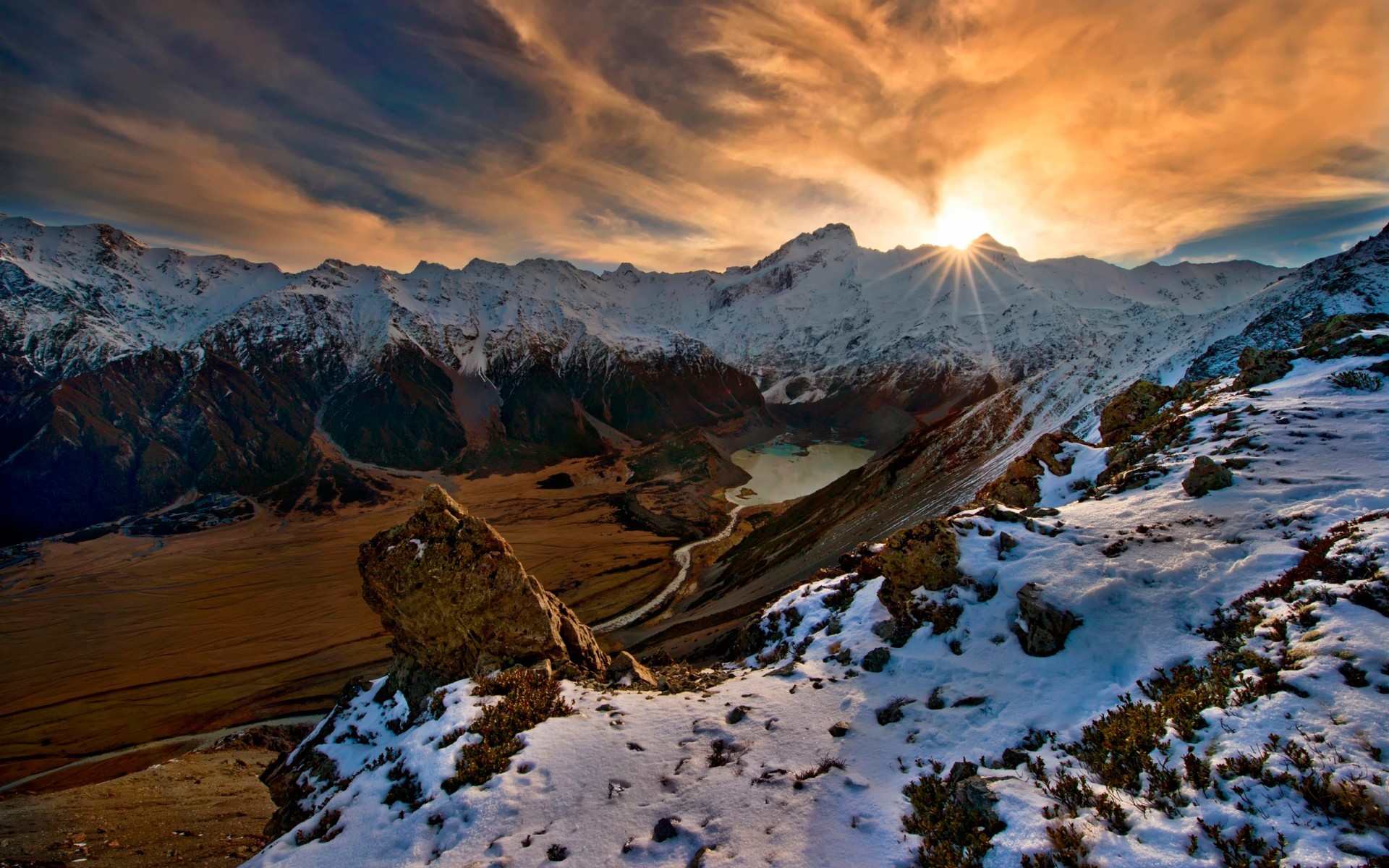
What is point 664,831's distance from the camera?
7352 millimetres

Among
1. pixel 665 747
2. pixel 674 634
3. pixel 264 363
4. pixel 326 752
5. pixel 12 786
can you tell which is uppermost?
pixel 264 363

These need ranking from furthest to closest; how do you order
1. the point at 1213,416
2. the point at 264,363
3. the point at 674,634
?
the point at 264,363, the point at 674,634, the point at 1213,416

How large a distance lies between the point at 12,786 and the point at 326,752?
51.6 meters

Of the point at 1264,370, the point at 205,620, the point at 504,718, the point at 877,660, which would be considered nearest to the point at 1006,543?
the point at 877,660

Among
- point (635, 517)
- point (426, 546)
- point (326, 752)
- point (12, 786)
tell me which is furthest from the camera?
point (635, 517)

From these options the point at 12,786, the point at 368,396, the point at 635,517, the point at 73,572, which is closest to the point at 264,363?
the point at 368,396

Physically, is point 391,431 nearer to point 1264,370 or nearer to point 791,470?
point 791,470

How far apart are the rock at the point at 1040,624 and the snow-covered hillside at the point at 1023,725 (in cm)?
5

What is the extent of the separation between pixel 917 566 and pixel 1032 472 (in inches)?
458

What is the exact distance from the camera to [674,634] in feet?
139

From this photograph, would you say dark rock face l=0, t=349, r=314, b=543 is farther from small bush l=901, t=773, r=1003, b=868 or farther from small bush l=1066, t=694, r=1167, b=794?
small bush l=1066, t=694, r=1167, b=794

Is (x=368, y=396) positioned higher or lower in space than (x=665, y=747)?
higher

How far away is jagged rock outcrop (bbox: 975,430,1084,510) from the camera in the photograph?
66.1ft

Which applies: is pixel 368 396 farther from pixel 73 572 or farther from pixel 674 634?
pixel 674 634
